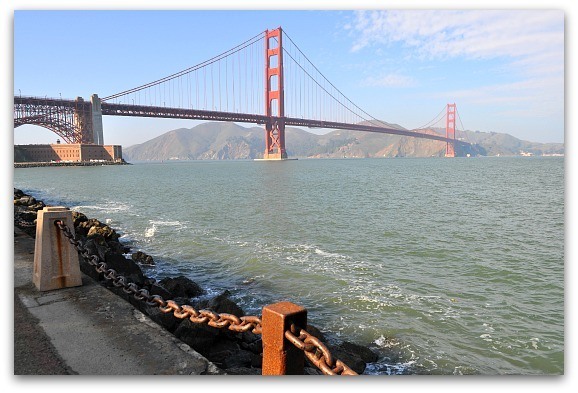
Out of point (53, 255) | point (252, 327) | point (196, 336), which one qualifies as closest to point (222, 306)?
point (196, 336)

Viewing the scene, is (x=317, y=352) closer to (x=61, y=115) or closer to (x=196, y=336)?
(x=196, y=336)

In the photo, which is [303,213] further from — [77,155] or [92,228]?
[77,155]

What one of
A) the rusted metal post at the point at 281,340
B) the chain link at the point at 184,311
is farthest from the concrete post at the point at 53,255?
the rusted metal post at the point at 281,340

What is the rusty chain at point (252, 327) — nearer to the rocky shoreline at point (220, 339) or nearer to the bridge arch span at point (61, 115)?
the rocky shoreline at point (220, 339)

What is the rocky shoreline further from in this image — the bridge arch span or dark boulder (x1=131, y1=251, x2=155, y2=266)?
the bridge arch span

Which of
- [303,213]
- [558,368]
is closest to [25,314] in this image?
[558,368]
